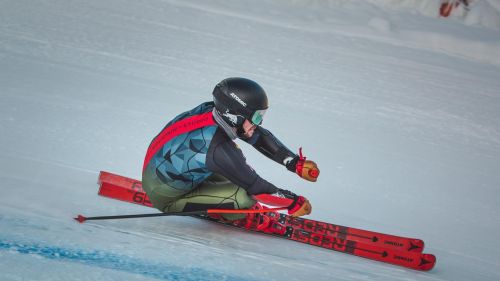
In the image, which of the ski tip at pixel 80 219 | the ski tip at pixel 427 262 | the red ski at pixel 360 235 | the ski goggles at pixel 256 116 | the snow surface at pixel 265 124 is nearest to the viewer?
the snow surface at pixel 265 124

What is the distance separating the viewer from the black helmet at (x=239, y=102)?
311 centimetres

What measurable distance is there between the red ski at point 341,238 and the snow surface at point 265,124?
8 centimetres

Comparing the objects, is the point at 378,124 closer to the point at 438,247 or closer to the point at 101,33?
the point at 438,247

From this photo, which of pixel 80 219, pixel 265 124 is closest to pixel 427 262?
pixel 80 219

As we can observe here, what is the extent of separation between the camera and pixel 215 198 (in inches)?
132

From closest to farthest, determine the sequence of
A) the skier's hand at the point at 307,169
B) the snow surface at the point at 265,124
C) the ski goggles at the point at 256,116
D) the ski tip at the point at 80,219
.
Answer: the snow surface at the point at 265,124 < the ski tip at the point at 80,219 < the ski goggles at the point at 256,116 < the skier's hand at the point at 307,169

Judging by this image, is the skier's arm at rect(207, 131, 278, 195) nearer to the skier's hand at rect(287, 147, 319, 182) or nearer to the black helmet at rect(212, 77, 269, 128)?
the black helmet at rect(212, 77, 269, 128)

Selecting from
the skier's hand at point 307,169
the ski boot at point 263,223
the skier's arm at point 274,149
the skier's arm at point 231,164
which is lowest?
the ski boot at point 263,223

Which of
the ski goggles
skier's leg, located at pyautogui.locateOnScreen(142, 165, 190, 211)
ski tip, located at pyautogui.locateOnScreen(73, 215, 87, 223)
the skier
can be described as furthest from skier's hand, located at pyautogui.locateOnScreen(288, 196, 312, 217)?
ski tip, located at pyautogui.locateOnScreen(73, 215, 87, 223)

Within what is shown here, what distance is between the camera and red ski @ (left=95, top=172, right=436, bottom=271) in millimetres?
3336

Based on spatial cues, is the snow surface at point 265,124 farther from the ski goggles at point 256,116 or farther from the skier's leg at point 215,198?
the ski goggles at point 256,116

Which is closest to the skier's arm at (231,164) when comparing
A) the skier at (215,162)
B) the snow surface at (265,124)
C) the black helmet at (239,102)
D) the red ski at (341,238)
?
the skier at (215,162)

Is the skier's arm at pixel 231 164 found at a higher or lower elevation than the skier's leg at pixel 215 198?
higher

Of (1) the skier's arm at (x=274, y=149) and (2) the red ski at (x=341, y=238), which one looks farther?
(1) the skier's arm at (x=274, y=149)
